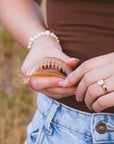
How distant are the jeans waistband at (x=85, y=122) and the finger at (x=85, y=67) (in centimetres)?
12

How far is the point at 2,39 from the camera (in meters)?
4.20

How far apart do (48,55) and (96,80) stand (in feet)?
0.54

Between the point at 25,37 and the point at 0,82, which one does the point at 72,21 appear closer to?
the point at 25,37

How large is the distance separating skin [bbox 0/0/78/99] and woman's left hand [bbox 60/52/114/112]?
0.14 ft

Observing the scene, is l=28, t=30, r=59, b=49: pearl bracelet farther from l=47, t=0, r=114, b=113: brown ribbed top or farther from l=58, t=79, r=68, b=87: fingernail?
l=58, t=79, r=68, b=87: fingernail

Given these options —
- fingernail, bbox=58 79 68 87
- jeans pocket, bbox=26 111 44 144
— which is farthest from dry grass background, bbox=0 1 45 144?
fingernail, bbox=58 79 68 87

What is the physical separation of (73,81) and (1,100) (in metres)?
2.56

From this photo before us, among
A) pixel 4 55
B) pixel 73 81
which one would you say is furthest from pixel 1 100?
pixel 73 81

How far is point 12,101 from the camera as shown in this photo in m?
3.07

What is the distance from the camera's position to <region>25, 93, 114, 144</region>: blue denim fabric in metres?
0.74

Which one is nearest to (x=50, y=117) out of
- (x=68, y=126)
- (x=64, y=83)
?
(x=68, y=126)

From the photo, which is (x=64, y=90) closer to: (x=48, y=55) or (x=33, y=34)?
(x=48, y=55)

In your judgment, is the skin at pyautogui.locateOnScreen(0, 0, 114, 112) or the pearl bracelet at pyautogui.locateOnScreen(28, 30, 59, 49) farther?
the pearl bracelet at pyautogui.locateOnScreen(28, 30, 59, 49)

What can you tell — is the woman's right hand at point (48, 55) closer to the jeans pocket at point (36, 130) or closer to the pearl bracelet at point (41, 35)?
the pearl bracelet at point (41, 35)
